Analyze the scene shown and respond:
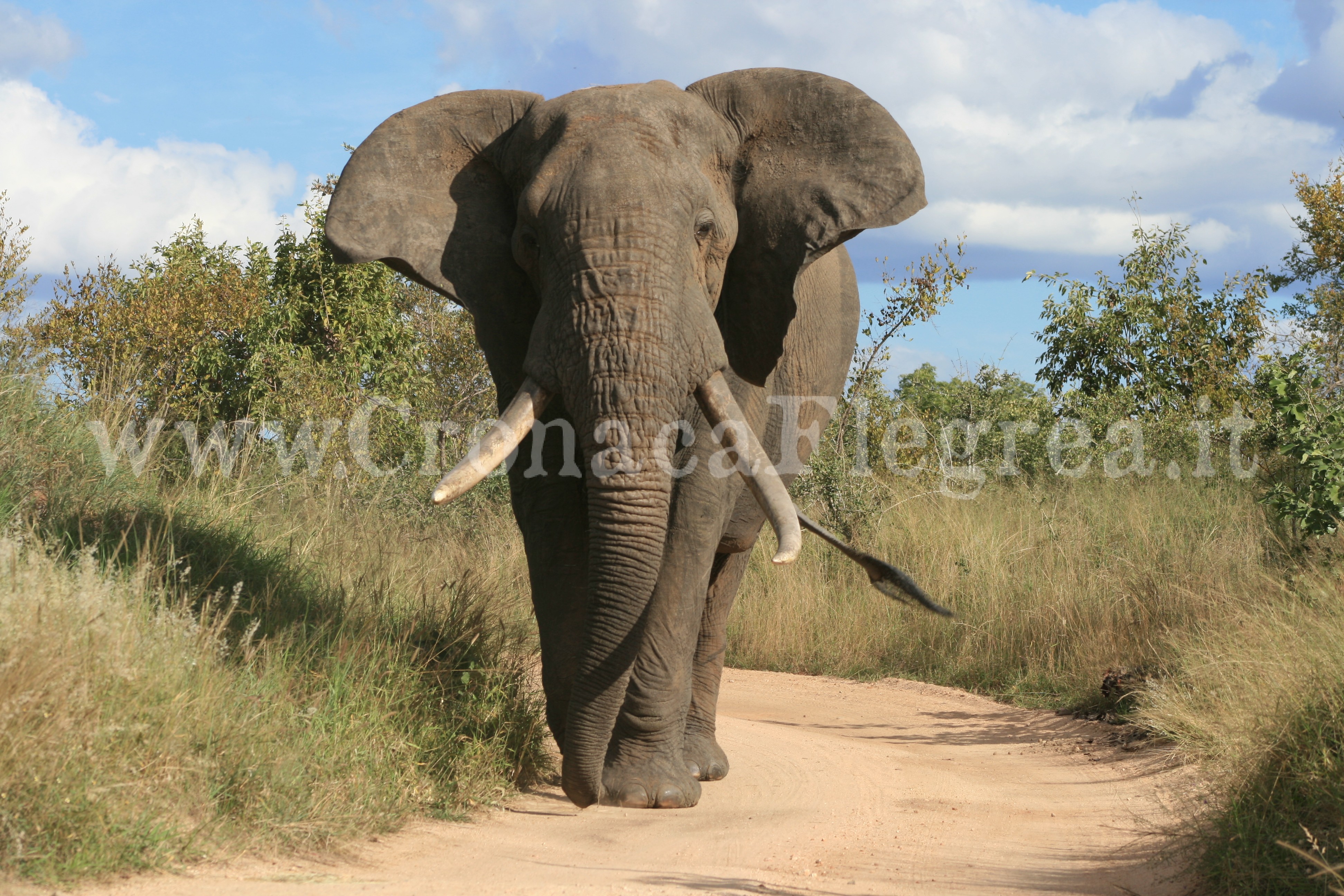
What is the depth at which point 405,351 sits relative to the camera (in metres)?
17.8

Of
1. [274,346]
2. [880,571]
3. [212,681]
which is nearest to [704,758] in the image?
[880,571]

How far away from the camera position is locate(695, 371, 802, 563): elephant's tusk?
5262 millimetres

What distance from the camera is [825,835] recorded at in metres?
5.40

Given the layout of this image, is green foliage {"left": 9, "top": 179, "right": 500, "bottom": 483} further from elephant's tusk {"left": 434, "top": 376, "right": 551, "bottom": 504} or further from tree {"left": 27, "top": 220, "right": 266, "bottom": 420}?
elephant's tusk {"left": 434, "top": 376, "right": 551, "bottom": 504}

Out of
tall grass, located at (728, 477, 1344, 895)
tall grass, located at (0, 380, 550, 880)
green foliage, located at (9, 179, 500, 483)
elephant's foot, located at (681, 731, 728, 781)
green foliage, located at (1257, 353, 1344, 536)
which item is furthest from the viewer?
green foliage, located at (9, 179, 500, 483)

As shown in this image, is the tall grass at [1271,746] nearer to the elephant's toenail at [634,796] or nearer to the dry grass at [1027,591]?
the dry grass at [1027,591]

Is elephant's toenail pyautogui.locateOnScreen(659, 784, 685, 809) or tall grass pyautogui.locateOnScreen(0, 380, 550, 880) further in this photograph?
elephant's toenail pyautogui.locateOnScreen(659, 784, 685, 809)

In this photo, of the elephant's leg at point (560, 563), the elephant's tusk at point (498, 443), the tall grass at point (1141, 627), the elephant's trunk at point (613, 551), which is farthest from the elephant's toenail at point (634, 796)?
the tall grass at point (1141, 627)

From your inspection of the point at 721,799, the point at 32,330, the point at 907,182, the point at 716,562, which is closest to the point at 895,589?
the point at 716,562

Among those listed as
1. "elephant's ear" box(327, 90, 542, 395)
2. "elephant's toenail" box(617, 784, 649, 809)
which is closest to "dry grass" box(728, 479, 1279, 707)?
"elephant's toenail" box(617, 784, 649, 809)

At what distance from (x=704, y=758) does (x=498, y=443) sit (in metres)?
2.49

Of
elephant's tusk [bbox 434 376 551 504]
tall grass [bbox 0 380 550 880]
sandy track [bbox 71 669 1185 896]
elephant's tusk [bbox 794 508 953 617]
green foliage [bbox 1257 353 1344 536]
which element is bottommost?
sandy track [bbox 71 669 1185 896]

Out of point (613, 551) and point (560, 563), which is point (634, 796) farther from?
point (613, 551)
